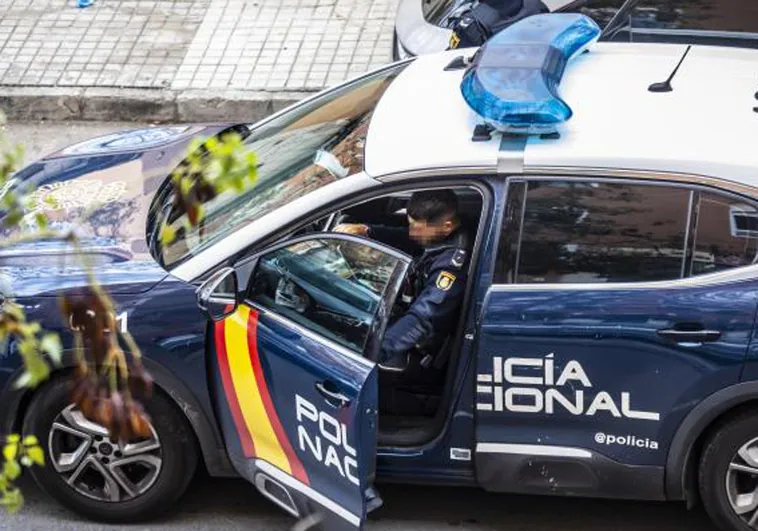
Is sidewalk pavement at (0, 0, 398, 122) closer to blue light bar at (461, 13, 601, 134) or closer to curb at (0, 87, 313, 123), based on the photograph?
curb at (0, 87, 313, 123)

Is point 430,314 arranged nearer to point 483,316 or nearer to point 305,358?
point 483,316

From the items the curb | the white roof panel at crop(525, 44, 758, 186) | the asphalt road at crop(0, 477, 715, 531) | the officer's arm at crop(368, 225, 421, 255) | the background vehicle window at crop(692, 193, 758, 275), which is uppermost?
the white roof panel at crop(525, 44, 758, 186)

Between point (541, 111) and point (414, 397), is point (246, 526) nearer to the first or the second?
point (414, 397)

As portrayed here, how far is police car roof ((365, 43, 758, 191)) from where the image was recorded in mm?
5199

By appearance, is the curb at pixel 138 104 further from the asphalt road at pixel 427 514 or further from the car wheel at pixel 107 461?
the car wheel at pixel 107 461

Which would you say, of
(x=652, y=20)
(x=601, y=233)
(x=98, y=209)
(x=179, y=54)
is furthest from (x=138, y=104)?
(x=601, y=233)

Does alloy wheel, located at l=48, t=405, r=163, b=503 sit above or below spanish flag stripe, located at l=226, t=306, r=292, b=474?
below

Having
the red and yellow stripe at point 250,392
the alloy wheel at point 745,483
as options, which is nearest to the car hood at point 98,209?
the red and yellow stripe at point 250,392

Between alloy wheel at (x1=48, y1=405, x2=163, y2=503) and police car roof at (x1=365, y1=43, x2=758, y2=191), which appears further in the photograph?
alloy wheel at (x1=48, y1=405, x2=163, y2=503)

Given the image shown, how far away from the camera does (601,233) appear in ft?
17.2

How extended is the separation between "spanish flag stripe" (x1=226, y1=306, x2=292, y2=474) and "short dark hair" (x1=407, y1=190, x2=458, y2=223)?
0.79 meters

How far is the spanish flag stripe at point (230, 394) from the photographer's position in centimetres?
538

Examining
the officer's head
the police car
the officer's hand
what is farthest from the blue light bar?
the officer's hand

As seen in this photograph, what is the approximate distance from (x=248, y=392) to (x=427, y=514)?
41.7 inches
